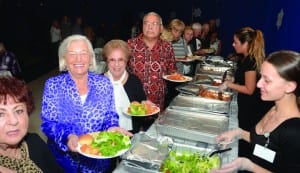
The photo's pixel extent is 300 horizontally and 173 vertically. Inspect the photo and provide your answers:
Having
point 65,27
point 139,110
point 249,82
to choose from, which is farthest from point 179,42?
point 65,27

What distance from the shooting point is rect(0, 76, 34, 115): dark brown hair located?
1025 millimetres

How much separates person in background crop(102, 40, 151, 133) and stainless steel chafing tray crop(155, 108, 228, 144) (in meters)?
0.33

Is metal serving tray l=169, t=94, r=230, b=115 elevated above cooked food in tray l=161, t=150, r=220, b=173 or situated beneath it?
elevated above

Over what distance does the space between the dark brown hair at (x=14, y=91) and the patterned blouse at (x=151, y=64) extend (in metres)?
1.51

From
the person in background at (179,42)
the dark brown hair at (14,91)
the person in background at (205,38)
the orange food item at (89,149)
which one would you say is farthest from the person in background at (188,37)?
the dark brown hair at (14,91)

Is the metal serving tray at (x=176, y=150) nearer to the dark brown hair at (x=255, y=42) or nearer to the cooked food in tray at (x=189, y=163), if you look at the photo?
the cooked food in tray at (x=189, y=163)

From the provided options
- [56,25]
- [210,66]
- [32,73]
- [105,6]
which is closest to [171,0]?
[105,6]

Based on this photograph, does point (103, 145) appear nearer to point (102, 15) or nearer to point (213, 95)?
point (213, 95)

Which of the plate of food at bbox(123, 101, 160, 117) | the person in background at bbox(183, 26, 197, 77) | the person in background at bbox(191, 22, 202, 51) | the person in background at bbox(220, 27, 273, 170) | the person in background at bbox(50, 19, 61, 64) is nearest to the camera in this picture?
the plate of food at bbox(123, 101, 160, 117)

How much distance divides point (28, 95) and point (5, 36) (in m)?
7.66

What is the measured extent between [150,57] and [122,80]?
1.76 feet

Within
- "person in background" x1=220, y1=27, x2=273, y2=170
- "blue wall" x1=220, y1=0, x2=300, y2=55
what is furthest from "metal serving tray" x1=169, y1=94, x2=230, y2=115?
"blue wall" x1=220, y1=0, x2=300, y2=55

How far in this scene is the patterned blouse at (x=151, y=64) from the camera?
2559mm

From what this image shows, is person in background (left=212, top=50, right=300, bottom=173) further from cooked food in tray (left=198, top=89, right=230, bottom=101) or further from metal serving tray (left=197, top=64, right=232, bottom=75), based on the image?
metal serving tray (left=197, top=64, right=232, bottom=75)
